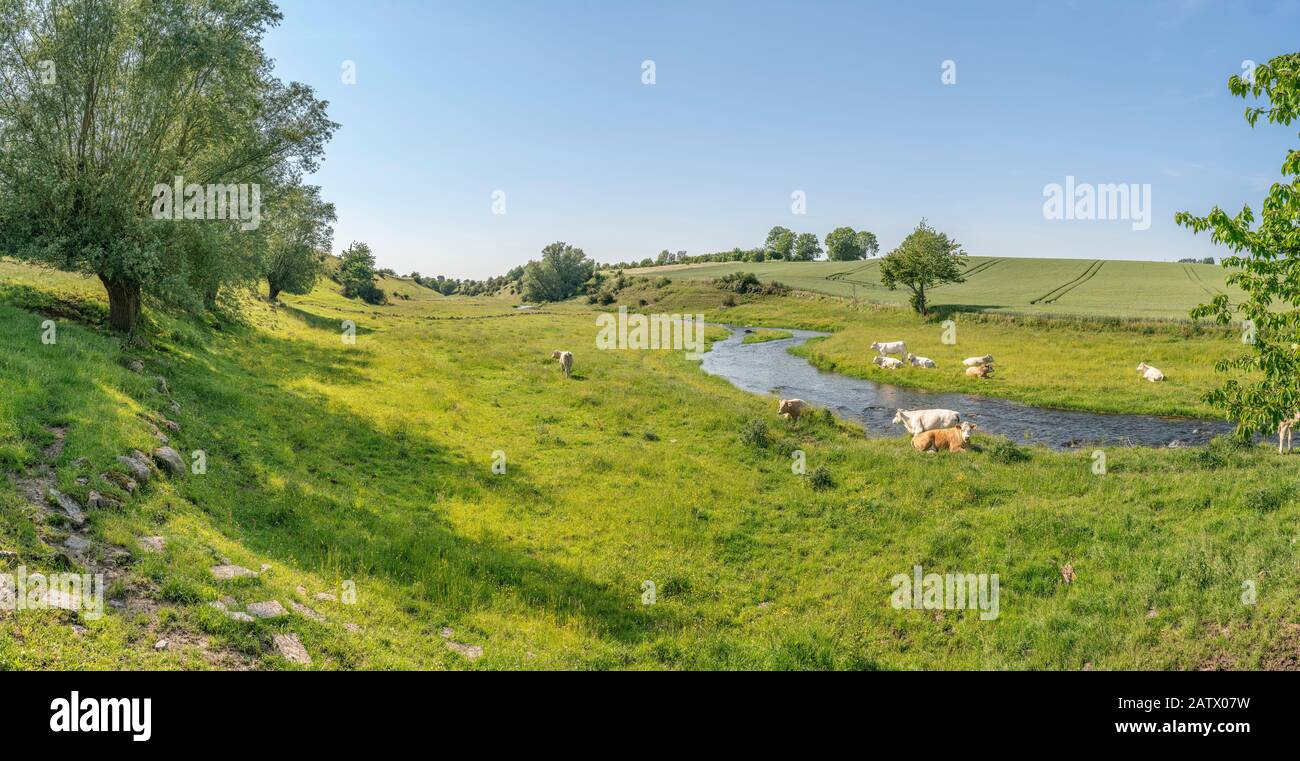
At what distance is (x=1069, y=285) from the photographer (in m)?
90.2

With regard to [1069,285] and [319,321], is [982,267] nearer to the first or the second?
[1069,285]

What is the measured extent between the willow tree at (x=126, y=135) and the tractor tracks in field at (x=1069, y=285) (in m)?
82.3

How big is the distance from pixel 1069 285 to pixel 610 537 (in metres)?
102

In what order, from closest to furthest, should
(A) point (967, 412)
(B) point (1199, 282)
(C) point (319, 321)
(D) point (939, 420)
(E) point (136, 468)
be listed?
(E) point (136, 468)
(D) point (939, 420)
(A) point (967, 412)
(C) point (319, 321)
(B) point (1199, 282)

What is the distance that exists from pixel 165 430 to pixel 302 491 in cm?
380

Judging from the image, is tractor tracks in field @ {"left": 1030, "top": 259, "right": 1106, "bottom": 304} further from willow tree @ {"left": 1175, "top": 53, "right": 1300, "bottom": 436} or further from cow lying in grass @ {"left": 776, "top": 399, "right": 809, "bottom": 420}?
willow tree @ {"left": 1175, "top": 53, "right": 1300, "bottom": 436}

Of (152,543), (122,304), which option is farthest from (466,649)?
(122,304)

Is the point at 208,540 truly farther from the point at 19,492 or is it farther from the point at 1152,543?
the point at 1152,543

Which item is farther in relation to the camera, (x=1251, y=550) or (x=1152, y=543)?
(x=1152, y=543)

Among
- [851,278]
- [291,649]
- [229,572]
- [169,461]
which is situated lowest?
[291,649]

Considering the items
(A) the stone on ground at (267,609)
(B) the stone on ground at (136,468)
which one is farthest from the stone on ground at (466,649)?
(B) the stone on ground at (136,468)

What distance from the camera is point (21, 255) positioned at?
1798 centimetres

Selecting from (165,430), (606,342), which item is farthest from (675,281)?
(165,430)

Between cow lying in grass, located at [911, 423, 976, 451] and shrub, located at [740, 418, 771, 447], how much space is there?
5.43 m
